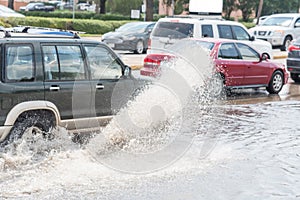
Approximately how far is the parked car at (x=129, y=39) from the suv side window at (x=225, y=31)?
24.7ft

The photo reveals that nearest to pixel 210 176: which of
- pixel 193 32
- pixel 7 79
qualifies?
pixel 7 79

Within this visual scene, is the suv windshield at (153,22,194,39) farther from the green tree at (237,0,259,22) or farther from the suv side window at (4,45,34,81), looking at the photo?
the green tree at (237,0,259,22)

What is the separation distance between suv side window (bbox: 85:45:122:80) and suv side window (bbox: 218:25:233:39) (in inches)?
358

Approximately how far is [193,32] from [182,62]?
337 centimetres

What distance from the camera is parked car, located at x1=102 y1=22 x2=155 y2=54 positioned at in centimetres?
2516

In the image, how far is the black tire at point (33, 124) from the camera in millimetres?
8094

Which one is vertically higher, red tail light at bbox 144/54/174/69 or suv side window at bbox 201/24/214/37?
suv side window at bbox 201/24/214/37

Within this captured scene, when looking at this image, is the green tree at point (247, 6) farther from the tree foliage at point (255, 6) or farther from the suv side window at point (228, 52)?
the suv side window at point (228, 52)

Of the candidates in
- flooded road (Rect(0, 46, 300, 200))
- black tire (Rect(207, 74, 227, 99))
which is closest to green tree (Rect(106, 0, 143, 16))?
black tire (Rect(207, 74, 227, 99))

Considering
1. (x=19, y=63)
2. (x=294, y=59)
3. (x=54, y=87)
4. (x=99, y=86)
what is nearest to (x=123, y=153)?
(x=99, y=86)

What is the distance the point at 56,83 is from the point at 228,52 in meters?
7.20

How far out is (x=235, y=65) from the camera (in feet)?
48.4

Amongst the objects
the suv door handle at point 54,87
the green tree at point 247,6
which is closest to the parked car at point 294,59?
the suv door handle at point 54,87

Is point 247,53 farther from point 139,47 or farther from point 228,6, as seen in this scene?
point 228,6
